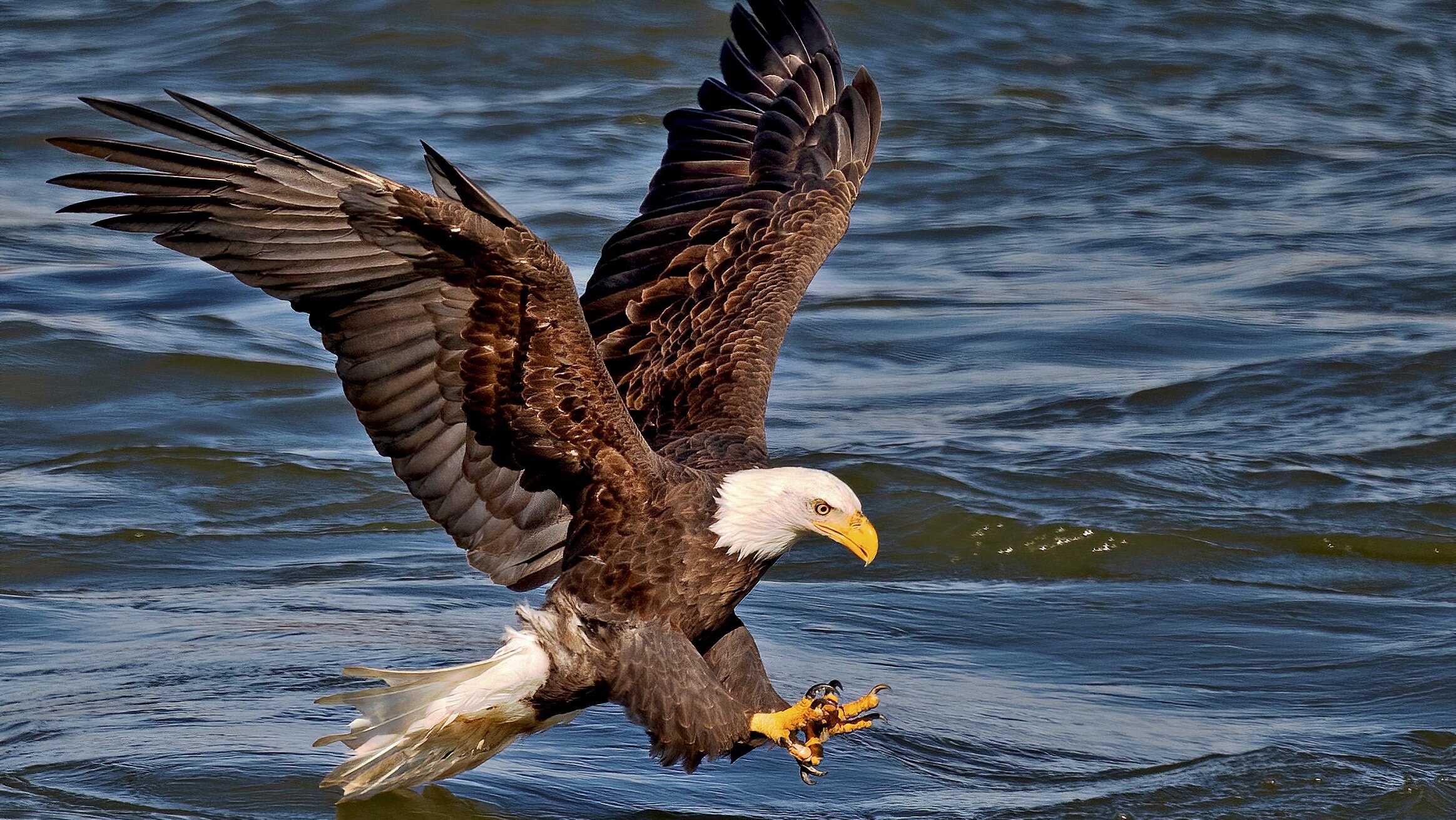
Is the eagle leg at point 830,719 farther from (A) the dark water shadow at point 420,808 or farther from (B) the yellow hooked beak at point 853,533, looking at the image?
(A) the dark water shadow at point 420,808

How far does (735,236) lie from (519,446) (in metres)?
1.34

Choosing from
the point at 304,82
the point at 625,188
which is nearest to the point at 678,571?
the point at 625,188

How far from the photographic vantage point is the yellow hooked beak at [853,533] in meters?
3.97

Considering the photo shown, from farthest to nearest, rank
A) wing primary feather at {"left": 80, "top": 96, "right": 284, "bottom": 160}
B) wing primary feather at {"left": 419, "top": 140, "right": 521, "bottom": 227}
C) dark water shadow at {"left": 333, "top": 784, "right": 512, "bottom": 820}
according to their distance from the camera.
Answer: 1. dark water shadow at {"left": 333, "top": 784, "right": 512, "bottom": 820}
2. wing primary feather at {"left": 419, "top": 140, "right": 521, "bottom": 227}
3. wing primary feather at {"left": 80, "top": 96, "right": 284, "bottom": 160}

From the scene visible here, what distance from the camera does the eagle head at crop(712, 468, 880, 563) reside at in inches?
156

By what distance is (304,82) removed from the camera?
12477mm

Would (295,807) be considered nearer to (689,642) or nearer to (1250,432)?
(689,642)

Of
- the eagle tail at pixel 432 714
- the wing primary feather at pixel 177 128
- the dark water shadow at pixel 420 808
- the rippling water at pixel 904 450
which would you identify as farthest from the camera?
the rippling water at pixel 904 450

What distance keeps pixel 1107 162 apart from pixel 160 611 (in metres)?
8.04

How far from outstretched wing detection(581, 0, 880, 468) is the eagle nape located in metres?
0.59

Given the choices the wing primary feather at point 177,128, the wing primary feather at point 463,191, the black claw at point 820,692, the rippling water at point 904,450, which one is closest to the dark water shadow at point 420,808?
the rippling water at point 904,450

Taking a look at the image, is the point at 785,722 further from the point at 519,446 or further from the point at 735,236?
the point at 735,236

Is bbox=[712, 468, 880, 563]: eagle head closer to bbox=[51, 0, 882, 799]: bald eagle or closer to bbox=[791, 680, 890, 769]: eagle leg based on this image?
bbox=[51, 0, 882, 799]: bald eagle

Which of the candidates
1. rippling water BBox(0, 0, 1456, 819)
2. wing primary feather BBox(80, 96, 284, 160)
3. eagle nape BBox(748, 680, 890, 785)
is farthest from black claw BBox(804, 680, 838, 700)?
wing primary feather BBox(80, 96, 284, 160)
